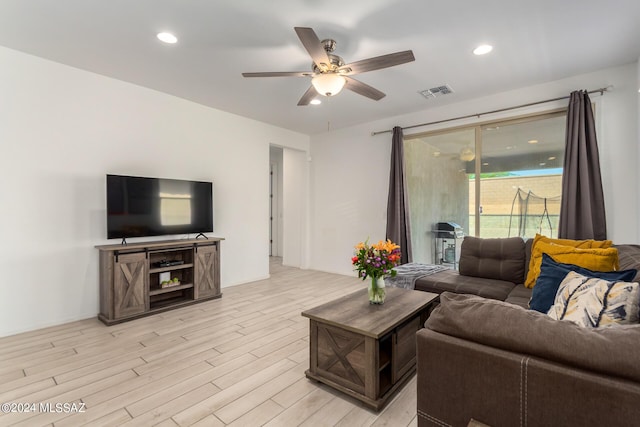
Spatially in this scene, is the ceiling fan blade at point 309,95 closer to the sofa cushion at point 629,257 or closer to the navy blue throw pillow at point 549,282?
the navy blue throw pillow at point 549,282

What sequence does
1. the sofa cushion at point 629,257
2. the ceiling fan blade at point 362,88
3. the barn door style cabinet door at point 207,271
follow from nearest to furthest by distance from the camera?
the sofa cushion at point 629,257
the ceiling fan blade at point 362,88
the barn door style cabinet door at point 207,271

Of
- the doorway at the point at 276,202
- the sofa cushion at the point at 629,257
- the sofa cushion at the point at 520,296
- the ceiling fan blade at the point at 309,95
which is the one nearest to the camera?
the sofa cushion at the point at 629,257

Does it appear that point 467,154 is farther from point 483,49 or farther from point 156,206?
point 156,206

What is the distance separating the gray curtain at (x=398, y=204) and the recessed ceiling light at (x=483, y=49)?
1.92 metres

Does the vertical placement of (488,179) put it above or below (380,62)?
below

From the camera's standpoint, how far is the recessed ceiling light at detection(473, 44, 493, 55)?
283 cm

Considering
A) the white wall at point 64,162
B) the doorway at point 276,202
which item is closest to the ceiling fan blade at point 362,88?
the white wall at point 64,162

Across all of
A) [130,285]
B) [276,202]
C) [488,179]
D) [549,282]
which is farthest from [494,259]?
[276,202]

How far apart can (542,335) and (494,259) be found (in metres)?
2.57

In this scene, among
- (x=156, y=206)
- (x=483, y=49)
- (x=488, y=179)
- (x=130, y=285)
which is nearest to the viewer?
(x=483, y=49)

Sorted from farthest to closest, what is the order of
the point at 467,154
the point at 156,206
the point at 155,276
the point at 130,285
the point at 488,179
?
the point at 467,154, the point at 488,179, the point at 155,276, the point at 156,206, the point at 130,285

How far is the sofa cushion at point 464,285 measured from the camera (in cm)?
277

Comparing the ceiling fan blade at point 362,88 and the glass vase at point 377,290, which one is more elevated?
the ceiling fan blade at point 362,88

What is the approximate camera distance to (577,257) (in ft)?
8.00
